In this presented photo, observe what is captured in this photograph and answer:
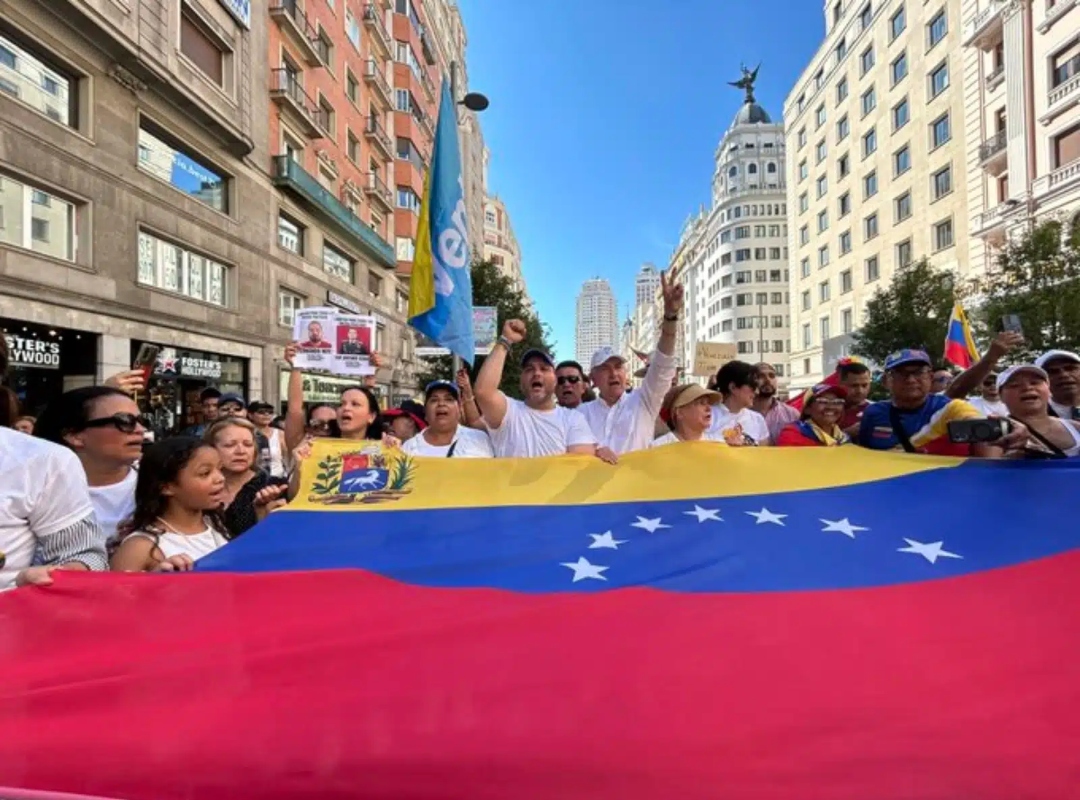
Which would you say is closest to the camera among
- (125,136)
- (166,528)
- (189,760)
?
(189,760)

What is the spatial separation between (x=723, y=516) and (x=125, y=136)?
676 inches

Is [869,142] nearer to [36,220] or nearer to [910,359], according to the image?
[36,220]

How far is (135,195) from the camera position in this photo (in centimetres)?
1533

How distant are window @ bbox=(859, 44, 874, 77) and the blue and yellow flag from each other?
47.0 m

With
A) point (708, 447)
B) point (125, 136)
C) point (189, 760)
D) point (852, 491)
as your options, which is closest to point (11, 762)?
point (189, 760)

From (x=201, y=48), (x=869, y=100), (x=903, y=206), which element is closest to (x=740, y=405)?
(x=201, y=48)

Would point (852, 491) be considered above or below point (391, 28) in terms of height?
below

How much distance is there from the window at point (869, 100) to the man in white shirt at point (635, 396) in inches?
1843

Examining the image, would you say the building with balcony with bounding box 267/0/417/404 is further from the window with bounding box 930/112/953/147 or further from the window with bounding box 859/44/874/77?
the window with bounding box 859/44/874/77

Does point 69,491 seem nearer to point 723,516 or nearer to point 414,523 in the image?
point 414,523

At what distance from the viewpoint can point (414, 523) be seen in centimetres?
323

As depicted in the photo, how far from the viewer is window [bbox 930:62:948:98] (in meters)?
34.3

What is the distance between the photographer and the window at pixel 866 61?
42.7m

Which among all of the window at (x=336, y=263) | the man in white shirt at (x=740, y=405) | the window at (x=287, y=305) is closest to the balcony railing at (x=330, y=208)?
the window at (x=336, y=263)
